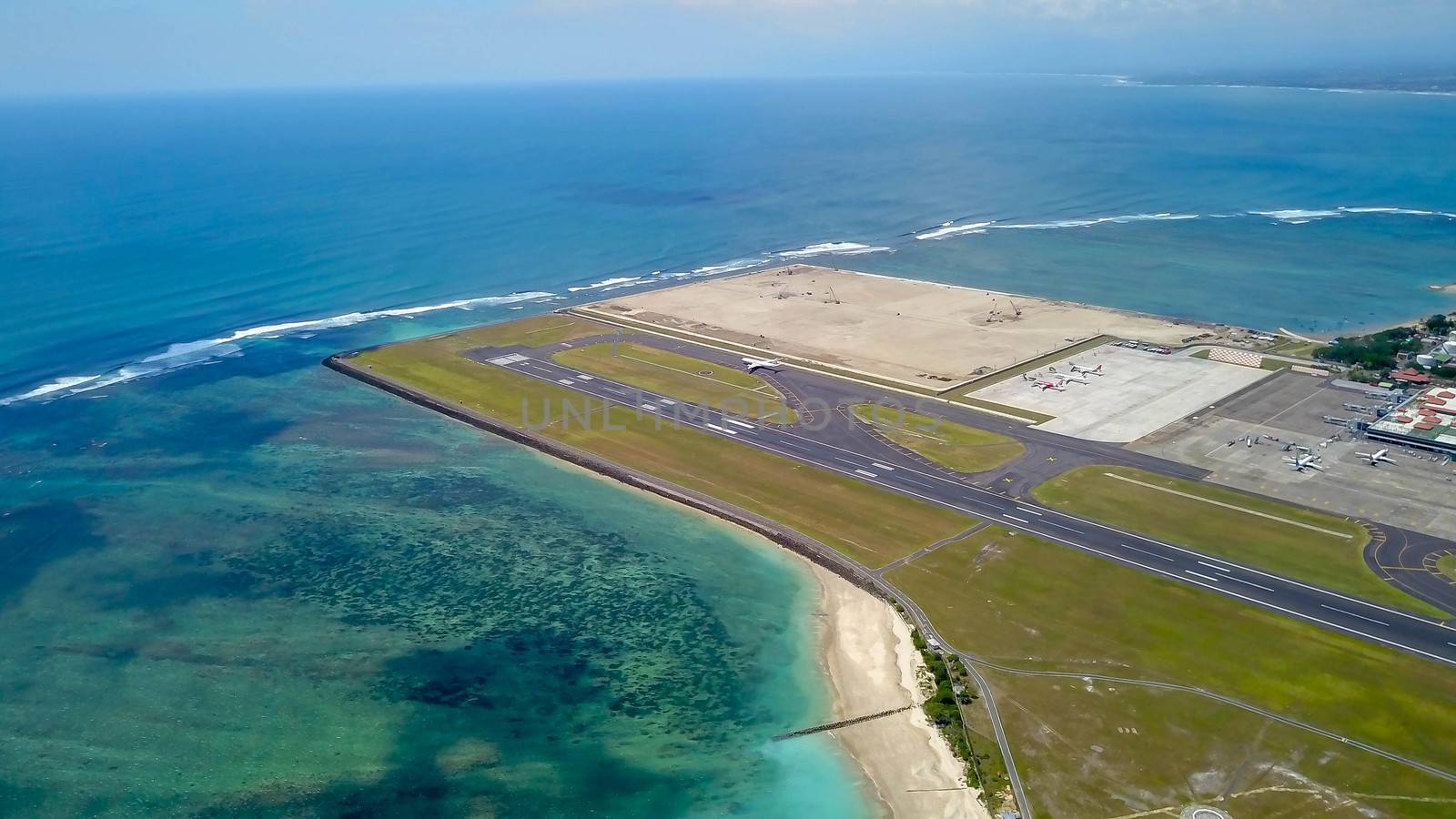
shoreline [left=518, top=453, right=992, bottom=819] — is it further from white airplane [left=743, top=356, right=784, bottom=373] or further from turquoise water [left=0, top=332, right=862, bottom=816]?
white airplane [left=743, top=356, right=784, bottom=373]

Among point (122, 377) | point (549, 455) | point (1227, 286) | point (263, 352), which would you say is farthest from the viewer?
point (1227, 286)

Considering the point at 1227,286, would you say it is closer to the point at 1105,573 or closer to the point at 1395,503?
the point at 1395,503

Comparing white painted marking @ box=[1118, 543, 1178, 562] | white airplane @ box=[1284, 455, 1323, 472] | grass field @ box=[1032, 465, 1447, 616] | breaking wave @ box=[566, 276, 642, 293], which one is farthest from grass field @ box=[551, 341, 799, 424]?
white airplane @ box=[1284, 455, 1323, 472]

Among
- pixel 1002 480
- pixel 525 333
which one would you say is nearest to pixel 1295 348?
pixel 1002 480

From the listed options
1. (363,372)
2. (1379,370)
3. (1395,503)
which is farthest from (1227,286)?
(363,372)

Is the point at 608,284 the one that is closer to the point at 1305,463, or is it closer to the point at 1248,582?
the point at 1305,463
